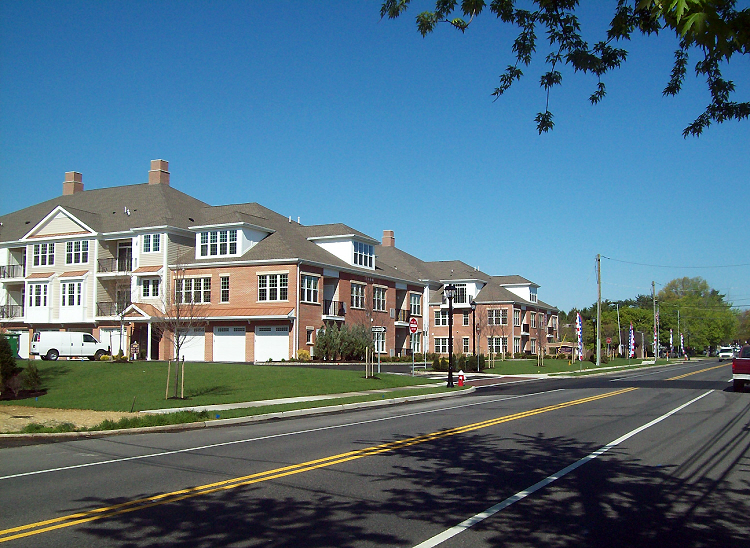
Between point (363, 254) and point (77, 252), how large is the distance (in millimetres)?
23261

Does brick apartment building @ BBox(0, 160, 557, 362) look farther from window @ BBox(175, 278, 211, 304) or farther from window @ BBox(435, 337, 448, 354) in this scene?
window @ BBox(435, 337, 448, 354)

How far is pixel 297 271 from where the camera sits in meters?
46.6

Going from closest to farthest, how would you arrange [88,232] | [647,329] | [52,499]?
[52,499] < [88,232] < [647,329]

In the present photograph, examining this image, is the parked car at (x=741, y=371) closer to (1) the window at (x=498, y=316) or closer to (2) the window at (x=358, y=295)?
(2) the window at (x=358, y=295)

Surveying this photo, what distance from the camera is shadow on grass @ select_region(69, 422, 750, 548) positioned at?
21.8ft

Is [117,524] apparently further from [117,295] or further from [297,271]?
[117,295]

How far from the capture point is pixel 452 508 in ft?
25.7

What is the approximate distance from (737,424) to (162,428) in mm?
14161

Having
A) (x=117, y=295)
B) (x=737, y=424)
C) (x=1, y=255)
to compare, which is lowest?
(x=737, y=424)

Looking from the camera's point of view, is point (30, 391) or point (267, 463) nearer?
point (267, 463)

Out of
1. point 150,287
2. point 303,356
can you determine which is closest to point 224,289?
point 150,287

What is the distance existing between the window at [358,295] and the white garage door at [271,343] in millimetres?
8409

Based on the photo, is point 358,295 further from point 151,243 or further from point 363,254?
point 151,243

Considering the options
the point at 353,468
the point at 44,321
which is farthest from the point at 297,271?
the point at 353,468
